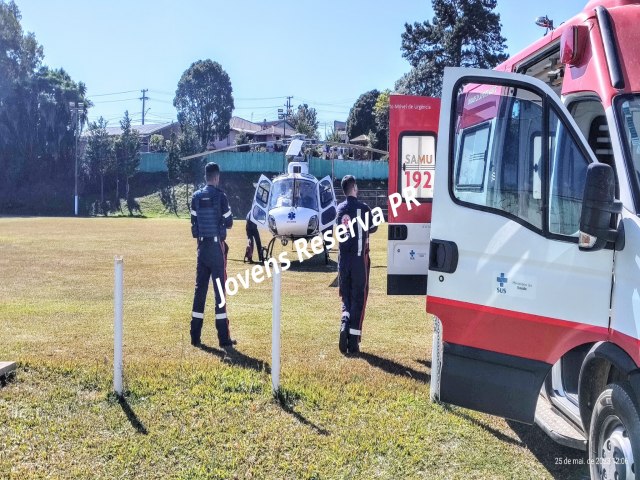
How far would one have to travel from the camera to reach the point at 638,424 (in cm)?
303

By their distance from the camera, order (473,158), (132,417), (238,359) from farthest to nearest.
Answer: (238,359)
(132,417)
(473,158)

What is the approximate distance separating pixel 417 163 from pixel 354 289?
1.85 metres

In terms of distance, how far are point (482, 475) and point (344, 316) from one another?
122 inches

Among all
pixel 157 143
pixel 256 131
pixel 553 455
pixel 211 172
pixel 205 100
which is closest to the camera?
pixel 553 455

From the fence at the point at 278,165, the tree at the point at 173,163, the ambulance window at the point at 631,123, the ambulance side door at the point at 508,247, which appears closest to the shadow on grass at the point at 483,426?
the ambulance side door at the point at 508,247

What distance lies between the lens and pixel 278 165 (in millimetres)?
51906

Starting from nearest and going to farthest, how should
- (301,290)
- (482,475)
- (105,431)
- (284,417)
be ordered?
(482,475), (105,431), (284,417), (301,290)

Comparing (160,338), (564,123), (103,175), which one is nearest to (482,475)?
(564,123)

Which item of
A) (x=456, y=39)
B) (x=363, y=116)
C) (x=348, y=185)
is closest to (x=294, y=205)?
(x=348, y=185)

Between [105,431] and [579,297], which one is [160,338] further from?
[579,297]

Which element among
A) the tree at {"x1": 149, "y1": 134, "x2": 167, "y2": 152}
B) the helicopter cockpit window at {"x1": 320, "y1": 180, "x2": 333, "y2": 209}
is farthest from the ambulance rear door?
the tree at {"x1": 149, "y1": 134, "x2": 167, "y2": 152}

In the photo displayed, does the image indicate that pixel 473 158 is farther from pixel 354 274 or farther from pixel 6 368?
pixel 6 368

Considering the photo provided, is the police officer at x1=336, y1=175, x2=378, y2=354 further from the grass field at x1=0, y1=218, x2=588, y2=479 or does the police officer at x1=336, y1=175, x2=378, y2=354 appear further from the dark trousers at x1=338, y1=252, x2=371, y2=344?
the grass field at x1=0, y1=218, x2=588, y2=479

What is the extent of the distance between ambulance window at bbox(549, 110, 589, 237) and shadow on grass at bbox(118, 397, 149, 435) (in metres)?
3.14
